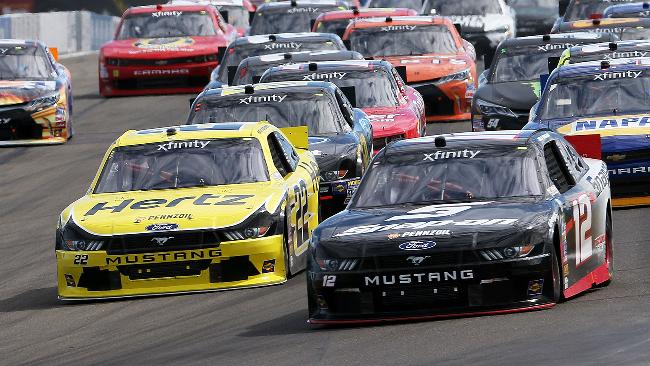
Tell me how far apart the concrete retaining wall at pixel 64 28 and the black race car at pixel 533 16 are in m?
10.2

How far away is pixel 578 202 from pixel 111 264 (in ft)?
11.9

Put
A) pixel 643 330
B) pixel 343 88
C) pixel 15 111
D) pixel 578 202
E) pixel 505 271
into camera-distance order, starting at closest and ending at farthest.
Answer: pixel 643 330
pixel 505 271
pixel 578 202
pixel 343 88
pixel 15 111

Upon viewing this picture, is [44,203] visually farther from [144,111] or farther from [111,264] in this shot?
[144,111]

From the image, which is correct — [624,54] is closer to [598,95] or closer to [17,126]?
[598,95]

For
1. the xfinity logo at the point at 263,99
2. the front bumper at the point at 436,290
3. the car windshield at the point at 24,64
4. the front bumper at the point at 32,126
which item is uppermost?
the front bumper at the point at 436,290

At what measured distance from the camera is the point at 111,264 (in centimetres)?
1408

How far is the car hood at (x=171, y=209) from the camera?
14102 mm

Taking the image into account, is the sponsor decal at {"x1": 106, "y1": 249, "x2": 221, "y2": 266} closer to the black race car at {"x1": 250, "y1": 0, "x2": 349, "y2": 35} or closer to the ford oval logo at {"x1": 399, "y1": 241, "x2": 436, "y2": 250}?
the ford oval logo at {"x1": 399, "y1": 241, "x2": 436, "y2": 250}

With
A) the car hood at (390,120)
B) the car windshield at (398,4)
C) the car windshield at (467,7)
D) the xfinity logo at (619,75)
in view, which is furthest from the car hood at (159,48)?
the xfinity logo at (619,75)

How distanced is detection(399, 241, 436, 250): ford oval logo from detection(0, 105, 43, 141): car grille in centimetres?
1530

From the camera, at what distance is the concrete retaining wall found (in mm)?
41312

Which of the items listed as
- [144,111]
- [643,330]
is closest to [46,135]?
[144,111]

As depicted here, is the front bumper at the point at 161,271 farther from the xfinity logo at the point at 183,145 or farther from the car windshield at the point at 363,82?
the car windshield at the point at 363,82

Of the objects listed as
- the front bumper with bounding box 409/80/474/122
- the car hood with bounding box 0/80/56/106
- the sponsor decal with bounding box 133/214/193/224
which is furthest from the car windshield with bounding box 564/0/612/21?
the sponsor decal with bounding box 133/214/193/224
